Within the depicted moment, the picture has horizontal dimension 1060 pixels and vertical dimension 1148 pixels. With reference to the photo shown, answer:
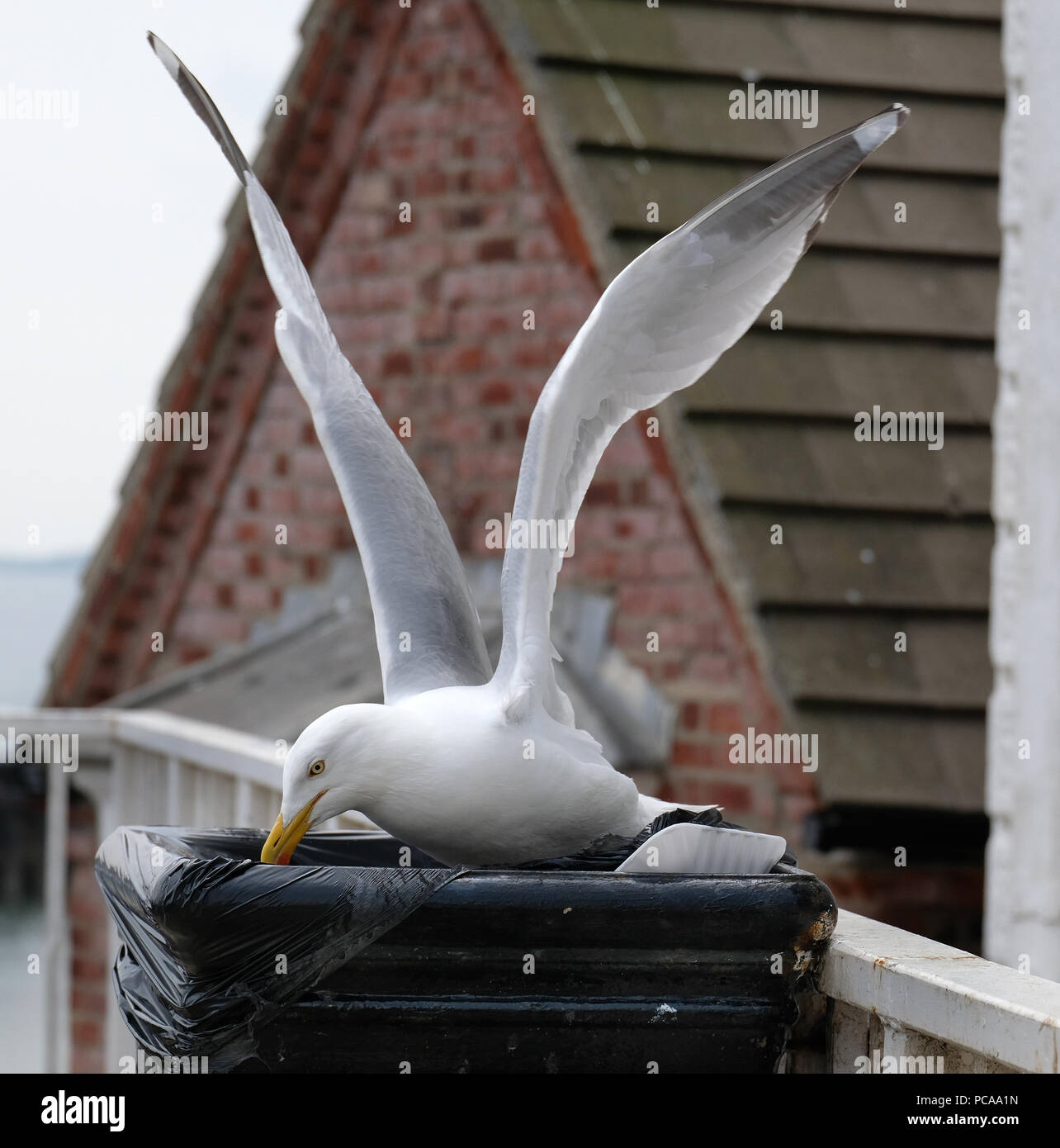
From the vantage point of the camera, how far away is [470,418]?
14.2 ft

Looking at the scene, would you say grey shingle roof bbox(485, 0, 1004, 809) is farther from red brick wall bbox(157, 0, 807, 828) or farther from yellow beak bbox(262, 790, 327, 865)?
yellow beak bbox(262, 790, 327, 865)

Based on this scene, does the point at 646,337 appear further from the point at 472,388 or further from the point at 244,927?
the point at 472,388

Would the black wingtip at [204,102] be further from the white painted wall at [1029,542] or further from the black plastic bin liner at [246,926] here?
the white painted wall at [1029,542]

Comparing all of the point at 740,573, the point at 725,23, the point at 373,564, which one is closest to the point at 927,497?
the point at 740,573

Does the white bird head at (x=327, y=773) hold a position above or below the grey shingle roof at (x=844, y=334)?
below

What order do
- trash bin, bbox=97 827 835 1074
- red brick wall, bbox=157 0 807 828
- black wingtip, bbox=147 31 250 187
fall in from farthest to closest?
1. red brick wall, bbox=157 0 807 828
2. black wingtip, bbox=147 31 250 187
3. trash bin, bbox=97 827 835 1074

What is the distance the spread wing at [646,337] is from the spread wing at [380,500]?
20 centimetres

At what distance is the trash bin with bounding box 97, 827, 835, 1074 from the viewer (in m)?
1.47

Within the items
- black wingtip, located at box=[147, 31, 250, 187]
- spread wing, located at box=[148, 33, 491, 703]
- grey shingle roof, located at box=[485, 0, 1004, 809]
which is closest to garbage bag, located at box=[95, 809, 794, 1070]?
spread wing, located at box=[148, 33, 491, 703]

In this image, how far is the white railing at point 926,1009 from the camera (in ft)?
4.48

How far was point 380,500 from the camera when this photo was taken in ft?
6.91

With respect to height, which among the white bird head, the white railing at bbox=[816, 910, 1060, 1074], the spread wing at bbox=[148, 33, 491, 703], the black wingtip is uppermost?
the black wingtip

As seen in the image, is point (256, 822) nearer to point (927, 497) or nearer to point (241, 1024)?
point (241, 1024)

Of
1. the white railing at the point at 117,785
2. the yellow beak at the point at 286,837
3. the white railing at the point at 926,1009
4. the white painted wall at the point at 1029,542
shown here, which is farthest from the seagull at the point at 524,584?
the white painted wall at the point at 1029,542
